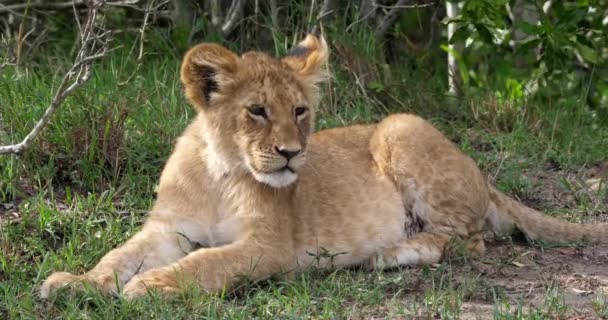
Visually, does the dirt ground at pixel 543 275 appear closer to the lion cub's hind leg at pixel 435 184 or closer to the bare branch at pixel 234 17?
the lion cub's hind leg at pixel 435 184

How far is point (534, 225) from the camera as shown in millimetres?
5258

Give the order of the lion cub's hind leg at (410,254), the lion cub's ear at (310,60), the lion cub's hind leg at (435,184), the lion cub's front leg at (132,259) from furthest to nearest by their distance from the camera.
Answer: the lion cub's hind leg at (435,184) → the lion cub's hind leg at (410,254) → the lion cub's ear at (310,60) → the lion cub's front leg at (132,259)

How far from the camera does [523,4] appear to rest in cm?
731

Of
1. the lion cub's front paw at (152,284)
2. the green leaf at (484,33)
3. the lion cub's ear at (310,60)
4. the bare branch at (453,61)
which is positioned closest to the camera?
the lion cub's front paw at (152,284)

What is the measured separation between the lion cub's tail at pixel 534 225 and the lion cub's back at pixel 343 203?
0.50m

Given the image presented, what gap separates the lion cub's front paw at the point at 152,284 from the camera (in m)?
4.07

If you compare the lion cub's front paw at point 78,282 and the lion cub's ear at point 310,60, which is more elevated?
the lion cub's ear at point 310,60

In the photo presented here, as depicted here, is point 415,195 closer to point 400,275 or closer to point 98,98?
point 400,275

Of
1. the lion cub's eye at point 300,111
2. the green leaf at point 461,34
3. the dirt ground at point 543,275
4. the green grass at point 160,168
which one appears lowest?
the dirt ground at point 543,275

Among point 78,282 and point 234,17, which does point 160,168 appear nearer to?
point 78,282

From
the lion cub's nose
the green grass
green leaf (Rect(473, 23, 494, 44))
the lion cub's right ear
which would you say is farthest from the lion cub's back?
green leaf (Rect(473, 23, 494, 44))

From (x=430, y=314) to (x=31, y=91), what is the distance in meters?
2.97

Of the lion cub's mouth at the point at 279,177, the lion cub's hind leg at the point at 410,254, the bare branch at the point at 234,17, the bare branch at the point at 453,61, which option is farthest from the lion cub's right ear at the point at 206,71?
the bare branch at the point at 453,61

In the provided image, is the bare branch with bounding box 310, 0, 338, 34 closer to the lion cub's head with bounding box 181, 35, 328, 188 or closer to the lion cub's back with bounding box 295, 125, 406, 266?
the lion cub's back with bounding box 295, 125, 406, 266
